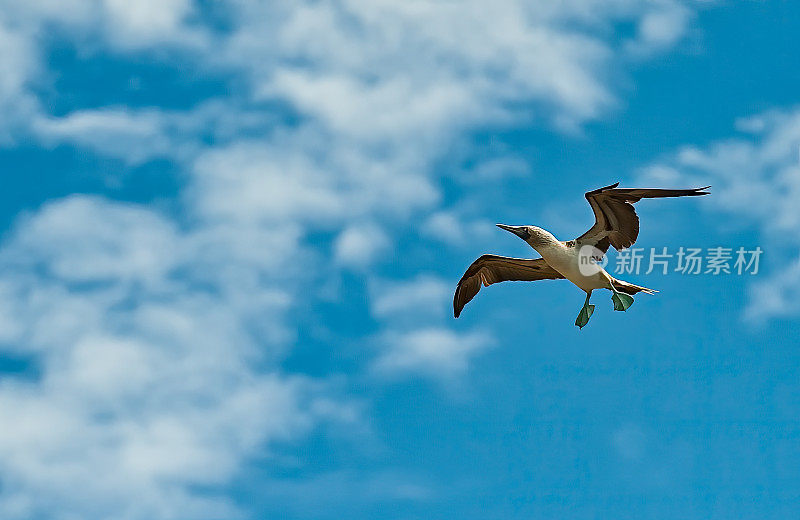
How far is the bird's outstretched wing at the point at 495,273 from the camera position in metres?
21.3

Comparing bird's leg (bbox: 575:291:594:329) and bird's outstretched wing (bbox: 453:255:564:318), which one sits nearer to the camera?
bird's leg (bbox: 575:291:594:329)

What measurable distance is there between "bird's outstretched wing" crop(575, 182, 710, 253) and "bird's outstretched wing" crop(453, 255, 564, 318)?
4.19 feet

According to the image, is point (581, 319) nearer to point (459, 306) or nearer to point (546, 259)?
point (546, 259)

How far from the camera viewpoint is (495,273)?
72.3 feet

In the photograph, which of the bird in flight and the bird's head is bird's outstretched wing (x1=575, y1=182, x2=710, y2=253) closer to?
the bird in flight

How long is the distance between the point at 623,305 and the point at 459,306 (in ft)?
13.6

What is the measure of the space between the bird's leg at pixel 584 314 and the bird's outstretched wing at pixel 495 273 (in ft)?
3.98

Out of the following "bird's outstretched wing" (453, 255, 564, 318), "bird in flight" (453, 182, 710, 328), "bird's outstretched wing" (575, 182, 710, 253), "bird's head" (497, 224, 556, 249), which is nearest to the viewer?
"bird's outstretched wing" (575, 182, 710, 253)

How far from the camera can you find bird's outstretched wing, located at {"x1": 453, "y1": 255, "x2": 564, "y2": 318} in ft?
69.9

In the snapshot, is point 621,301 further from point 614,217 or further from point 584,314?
point 614,217

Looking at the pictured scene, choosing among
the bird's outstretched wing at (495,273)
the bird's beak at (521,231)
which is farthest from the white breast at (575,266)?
the bird's outstretched wing at (495,273)

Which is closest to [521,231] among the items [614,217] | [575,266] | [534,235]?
[534,235]

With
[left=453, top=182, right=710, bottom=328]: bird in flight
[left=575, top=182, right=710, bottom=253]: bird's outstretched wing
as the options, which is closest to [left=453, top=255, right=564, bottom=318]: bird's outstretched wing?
[left=453, top=182, right=710, bottom=328]: bird in flight

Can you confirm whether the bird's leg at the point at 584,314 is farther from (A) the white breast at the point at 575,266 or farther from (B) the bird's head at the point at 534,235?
(B) the bird's head at the point at 534,235
